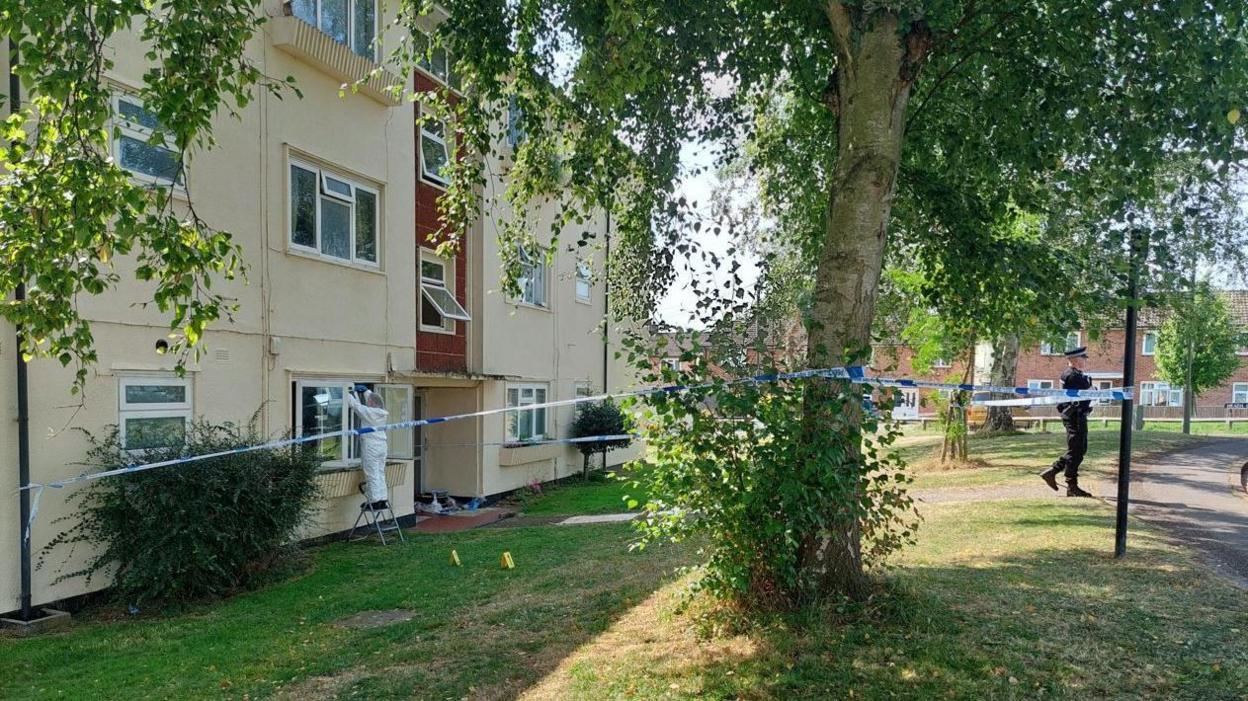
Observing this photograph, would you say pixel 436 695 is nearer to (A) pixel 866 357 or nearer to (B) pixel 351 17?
(A) pixel 866 357

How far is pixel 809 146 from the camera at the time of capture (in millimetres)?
8383

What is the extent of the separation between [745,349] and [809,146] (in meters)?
3.98

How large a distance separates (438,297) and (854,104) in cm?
995

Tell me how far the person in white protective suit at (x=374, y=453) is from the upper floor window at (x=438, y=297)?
2.73m

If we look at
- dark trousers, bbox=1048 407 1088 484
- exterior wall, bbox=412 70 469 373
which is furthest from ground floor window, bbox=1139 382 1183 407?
exterior wall, bbox=412 70 469 373

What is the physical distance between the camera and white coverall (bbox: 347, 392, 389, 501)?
10.9m

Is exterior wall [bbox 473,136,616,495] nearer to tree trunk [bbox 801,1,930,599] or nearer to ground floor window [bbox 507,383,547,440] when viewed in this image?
ground floor window [bbox 507,383,547,440]

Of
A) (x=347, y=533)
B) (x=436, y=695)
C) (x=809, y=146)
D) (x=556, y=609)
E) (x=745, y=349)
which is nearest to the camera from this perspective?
(x=436, y=695)

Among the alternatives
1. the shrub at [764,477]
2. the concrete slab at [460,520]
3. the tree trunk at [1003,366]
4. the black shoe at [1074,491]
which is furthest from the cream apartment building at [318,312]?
the tree trunk at [1003,366]

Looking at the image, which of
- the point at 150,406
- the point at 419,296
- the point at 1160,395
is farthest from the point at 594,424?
the point at 1160,395

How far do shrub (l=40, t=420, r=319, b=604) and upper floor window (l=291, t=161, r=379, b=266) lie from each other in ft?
11.5

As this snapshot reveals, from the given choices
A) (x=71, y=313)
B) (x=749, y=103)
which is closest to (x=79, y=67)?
(x=71, y=313)

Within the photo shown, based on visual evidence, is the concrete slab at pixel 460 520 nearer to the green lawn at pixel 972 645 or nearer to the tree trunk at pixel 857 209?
the green lawn at pixel 972 645

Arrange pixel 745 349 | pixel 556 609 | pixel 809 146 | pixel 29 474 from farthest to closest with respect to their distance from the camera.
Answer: pixel 809 146, pixel 29 474, pixel 556 609, pixel 745 349
